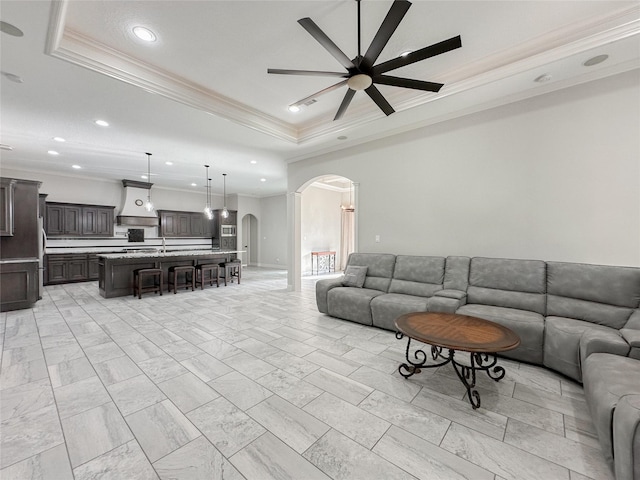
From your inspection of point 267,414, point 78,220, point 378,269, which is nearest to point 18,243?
point 78,220

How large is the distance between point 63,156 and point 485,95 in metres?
8.72

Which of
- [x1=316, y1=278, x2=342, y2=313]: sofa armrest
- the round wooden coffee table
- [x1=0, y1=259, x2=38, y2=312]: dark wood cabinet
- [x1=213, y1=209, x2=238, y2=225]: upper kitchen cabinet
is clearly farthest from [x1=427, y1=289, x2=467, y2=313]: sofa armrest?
[x1=213, y1=209, x2=238, y2=225]: upper kitchen cabinet

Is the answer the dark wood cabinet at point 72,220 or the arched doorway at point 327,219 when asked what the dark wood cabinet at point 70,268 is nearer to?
the dark wood cabinet at point 72,220

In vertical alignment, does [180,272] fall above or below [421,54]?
below

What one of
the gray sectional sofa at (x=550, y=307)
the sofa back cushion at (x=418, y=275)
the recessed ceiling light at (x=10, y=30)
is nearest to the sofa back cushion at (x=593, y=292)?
the gray sectional sofa at (x=550, y=307)

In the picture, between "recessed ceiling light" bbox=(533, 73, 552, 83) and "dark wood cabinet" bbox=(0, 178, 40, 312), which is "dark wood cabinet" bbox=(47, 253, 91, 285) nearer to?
"dark wood cabinet" bbox=(0, 178, 40, 312)

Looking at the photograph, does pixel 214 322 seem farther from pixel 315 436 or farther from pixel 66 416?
pixel 315 436

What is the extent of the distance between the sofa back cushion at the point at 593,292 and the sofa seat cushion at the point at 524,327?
1.11 ft

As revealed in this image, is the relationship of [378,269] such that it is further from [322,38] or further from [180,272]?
[180,272]

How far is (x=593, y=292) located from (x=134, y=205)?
1094 centimetres

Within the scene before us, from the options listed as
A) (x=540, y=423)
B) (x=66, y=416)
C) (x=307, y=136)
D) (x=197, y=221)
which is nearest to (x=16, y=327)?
(x=66, y=416)

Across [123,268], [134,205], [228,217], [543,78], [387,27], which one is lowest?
[123,268]

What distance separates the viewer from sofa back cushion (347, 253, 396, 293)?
436 cm

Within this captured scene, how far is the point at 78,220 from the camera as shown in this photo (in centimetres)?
775
